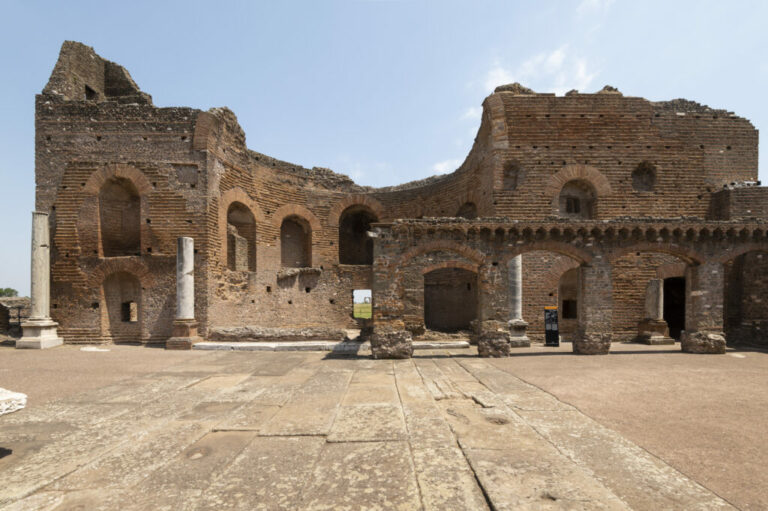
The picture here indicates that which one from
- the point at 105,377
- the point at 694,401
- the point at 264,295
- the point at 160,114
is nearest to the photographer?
the point at 694,401

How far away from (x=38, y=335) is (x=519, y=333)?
16.1 meters

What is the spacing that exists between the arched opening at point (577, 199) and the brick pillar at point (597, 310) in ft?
13.1

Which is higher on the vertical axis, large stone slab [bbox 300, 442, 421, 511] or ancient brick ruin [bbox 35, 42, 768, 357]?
ancient brick ruin [bbox 35, 42, 768, 357]

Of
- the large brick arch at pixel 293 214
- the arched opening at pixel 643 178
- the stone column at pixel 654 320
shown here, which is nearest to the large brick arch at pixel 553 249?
the stone column at pixel 654 320

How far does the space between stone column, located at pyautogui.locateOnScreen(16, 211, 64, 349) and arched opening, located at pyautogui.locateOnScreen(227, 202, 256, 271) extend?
5804mm

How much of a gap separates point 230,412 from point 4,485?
7.30ft

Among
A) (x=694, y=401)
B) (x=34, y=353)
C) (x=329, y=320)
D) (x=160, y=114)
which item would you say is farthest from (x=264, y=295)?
(x=694, y=401)

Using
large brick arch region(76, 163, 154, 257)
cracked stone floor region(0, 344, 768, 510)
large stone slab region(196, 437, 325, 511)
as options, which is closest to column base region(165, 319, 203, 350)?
large brick arch region(76, 163, 154, 257)

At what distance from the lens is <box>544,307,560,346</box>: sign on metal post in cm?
1130

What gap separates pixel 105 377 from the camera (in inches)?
279

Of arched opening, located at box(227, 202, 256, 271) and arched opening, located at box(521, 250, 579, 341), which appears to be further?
arched opening, located at box(227, 202, 256, 271)

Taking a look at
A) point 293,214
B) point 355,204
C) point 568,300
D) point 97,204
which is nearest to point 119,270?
point 97,204

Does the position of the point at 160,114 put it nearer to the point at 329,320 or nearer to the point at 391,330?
→ the point at 329,320

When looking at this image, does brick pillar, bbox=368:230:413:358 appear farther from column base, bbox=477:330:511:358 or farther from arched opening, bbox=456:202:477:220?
arched opening, bbox=456:202:477:220
